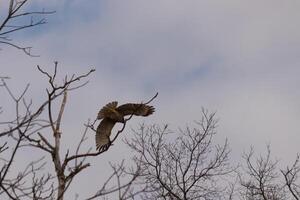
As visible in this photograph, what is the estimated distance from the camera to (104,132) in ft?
13.9

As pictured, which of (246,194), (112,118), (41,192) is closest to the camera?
(41,192)

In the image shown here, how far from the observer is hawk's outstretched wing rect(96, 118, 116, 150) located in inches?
163

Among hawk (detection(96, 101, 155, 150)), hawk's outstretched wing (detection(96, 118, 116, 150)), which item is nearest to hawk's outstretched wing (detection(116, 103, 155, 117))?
hawk (detection(96, 101, 155, 150))

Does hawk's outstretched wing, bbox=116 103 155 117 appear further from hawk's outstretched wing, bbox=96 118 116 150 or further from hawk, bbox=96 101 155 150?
hawk's outstretched wing, bbox=96 118 116 150

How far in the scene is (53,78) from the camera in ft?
13.0

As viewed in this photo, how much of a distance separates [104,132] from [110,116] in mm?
143

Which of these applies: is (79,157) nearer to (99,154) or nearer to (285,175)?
(99,154)

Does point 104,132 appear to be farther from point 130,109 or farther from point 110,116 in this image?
point 130,109

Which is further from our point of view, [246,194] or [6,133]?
[246,194]

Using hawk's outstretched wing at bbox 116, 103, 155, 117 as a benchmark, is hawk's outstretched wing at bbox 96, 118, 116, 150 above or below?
below

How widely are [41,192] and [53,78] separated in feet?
2.82

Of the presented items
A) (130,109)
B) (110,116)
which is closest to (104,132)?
(110,116)

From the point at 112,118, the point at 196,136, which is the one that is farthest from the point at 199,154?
the point at 112,118

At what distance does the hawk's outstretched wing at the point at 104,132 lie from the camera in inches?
163
